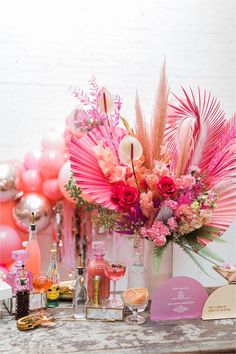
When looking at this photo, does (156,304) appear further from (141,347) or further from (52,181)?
(52,181)

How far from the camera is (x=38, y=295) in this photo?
1.59m

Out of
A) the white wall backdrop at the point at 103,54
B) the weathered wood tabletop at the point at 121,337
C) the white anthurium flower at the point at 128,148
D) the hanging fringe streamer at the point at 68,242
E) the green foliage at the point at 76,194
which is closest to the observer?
the weathered wood tabletop at the point at 121,337

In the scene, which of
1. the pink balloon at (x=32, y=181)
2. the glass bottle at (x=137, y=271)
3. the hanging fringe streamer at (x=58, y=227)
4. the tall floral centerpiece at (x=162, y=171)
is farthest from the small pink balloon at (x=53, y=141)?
the glass bottle at (x=137, y=271)

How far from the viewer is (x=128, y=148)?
1.52 metres

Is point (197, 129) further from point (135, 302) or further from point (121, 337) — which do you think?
point (121, 337)

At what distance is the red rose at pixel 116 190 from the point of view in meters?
1.57

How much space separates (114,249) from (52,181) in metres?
0.47

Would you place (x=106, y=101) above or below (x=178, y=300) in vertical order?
above

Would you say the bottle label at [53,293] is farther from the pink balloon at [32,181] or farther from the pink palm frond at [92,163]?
the pink balloon at [32,181]

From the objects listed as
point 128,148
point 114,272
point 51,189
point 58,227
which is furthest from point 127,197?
point 58,227

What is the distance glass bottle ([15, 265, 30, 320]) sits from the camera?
153 centimetres

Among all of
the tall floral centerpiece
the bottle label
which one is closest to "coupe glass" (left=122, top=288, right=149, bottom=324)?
the tall floral centerpiece

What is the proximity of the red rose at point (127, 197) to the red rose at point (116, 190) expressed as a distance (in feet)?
0.05

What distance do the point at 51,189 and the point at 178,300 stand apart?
0.80m
